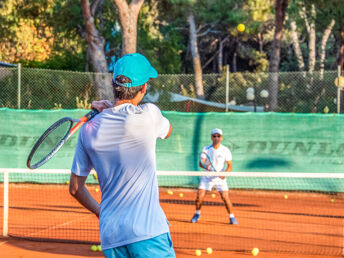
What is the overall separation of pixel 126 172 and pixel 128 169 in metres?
0.02

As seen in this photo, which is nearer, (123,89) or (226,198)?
(123,89)

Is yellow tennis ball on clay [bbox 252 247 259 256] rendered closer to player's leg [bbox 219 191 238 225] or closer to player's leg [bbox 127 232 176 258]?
player's leg [bbox 219 191 238 225]

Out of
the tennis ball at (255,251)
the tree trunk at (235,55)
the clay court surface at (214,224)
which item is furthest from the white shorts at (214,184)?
the tree trunk at (235,55)

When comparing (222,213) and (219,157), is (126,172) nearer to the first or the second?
(219,157)

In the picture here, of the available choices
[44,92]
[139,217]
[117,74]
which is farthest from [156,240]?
[44,92]

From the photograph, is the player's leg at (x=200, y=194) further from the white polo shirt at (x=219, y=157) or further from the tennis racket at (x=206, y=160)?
the tennis racket at (x=206, y=160)

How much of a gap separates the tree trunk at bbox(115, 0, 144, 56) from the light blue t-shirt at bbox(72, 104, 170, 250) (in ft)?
41.6

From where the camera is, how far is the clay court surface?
752cm

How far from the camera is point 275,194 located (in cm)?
1258

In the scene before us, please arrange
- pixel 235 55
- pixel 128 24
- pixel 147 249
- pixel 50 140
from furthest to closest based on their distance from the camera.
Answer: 1. pixel 235 55
2. pixel 128 24
3. pixel 50 140
4. pixel 147 249

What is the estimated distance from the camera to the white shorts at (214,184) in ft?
31.4

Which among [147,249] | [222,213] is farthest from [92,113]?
[222,213]

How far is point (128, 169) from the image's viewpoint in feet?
9.57

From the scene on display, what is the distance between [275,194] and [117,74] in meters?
10.1
